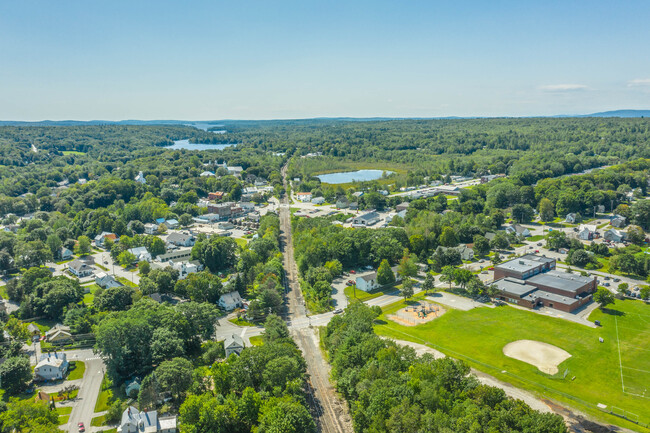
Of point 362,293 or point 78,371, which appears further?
point 362,293

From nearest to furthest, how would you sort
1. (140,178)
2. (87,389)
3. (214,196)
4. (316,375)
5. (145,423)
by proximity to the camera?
(145,423), (87,389), (316,375), (214,196), (140,178)

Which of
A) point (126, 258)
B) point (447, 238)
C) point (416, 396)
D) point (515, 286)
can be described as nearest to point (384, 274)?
point (515, 286)

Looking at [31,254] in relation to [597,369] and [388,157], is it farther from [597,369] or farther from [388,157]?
[388,157]

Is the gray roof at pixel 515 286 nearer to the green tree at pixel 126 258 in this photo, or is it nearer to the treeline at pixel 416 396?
the treeline at pixel 416 396

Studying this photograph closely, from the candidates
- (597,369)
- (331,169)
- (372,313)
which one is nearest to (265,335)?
(372,313)

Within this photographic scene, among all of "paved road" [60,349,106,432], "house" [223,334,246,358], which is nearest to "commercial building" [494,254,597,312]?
"house" [223,334,246,358]

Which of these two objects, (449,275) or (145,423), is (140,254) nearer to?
(145,423)

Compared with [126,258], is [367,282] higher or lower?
lower
